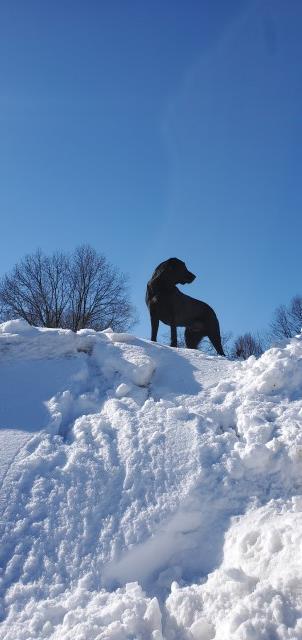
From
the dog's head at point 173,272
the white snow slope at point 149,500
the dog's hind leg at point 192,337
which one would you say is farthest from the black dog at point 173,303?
the white snow slope at point 149,500

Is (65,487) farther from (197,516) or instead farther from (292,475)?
(292,475)

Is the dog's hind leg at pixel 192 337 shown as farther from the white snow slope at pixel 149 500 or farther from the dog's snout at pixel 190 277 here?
the white snow slope at pixel 149 500

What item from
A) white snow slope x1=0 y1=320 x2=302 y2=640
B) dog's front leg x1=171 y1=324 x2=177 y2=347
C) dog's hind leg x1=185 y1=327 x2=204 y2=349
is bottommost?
white snow slope x1=0 y1=320 x2=302 y2=640

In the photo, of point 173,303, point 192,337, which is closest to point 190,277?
point 173,303

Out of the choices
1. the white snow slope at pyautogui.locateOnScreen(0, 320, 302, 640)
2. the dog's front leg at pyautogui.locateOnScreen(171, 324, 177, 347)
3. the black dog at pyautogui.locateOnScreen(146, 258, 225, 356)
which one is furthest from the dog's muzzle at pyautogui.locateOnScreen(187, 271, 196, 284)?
the white snow slope at pyautogui.locateOnScreen(0, 320, 302, 640)

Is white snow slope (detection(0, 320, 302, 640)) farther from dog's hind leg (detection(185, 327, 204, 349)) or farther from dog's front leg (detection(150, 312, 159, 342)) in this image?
dog's hind leg (detection(185, 327, 204, 349))

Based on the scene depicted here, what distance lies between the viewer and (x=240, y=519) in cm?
344

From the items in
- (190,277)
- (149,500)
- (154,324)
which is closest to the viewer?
(149,500)

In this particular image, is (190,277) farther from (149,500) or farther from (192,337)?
(149,500)

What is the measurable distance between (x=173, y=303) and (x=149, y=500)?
5057mm

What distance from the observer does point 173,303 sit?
841cm

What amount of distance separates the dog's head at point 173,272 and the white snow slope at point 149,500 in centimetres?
291

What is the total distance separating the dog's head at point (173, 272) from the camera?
827cm

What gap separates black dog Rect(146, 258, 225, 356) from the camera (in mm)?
8227
